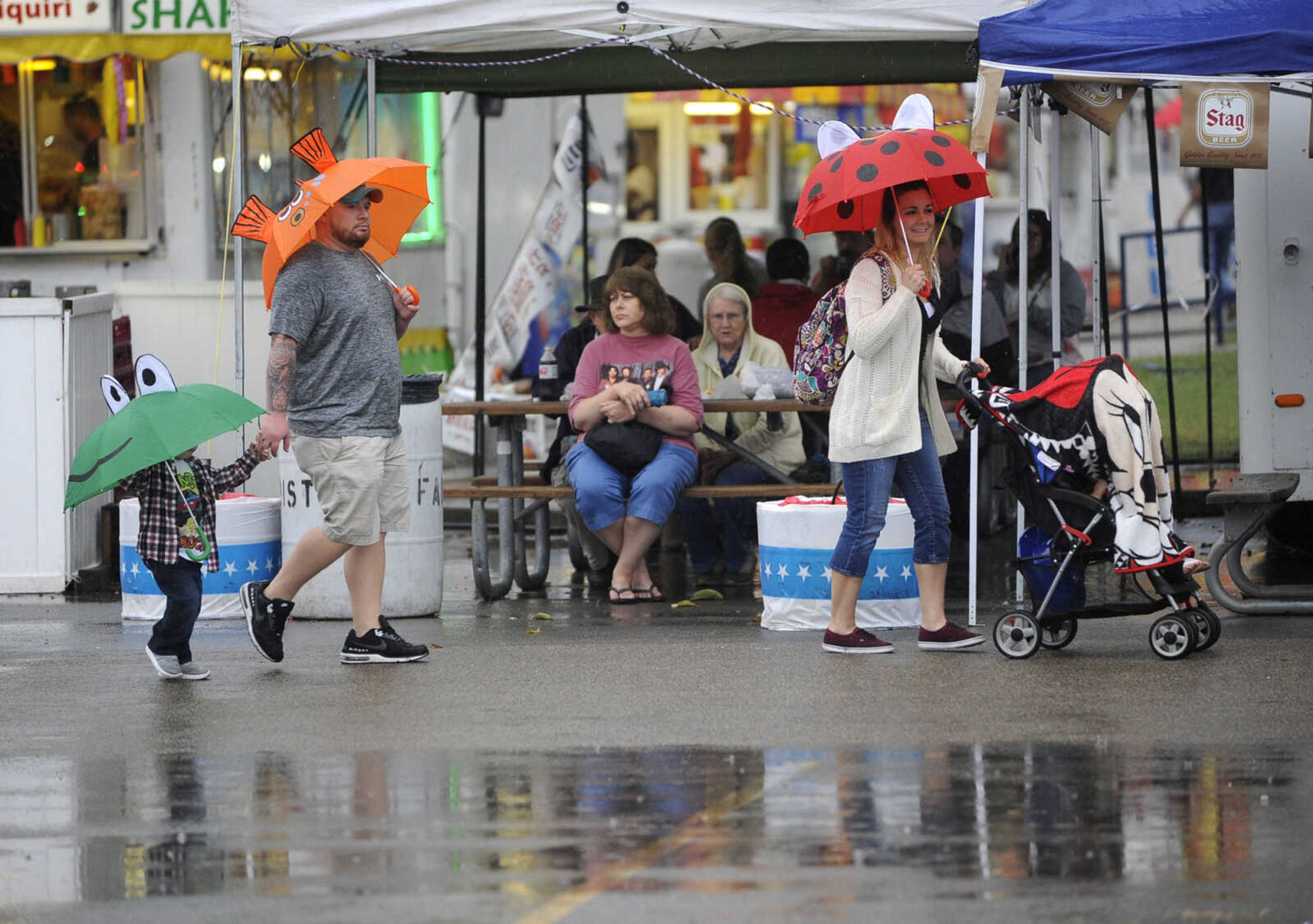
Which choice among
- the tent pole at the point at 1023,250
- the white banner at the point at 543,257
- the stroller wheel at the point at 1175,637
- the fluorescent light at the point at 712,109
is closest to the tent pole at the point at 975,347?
the tent pole at the point at 1023,250

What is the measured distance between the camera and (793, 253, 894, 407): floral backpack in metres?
8.49

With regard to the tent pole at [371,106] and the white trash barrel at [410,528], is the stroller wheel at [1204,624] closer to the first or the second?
the white trash barrel at [410,528]

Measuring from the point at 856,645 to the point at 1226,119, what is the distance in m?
2.71

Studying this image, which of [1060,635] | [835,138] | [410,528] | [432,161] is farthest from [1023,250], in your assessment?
[432,161]

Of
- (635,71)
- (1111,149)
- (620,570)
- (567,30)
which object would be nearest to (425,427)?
(620,570)

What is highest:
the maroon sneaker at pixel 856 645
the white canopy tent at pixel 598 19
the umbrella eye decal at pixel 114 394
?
the white canopy tent at pixel 598 19

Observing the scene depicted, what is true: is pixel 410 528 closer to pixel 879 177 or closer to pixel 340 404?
pixel 340 404

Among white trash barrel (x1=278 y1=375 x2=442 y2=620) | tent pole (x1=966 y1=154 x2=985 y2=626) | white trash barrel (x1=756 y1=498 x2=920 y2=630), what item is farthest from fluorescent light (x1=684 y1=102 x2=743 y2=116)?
white trash barrel (x1=756 y1=498 x2=920 y2=630)

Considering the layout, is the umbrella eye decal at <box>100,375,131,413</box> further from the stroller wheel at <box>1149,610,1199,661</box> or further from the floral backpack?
the stroller wheel at <box>1149,610,1199,661</box>

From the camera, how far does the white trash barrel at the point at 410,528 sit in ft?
32.2

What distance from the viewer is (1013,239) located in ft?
42.7

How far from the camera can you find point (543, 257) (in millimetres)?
15414

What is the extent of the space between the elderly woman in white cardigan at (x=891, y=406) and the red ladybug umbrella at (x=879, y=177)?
14cm

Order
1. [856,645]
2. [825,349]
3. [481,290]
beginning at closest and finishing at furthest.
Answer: [825,349]
[856,645]
[481,290]
